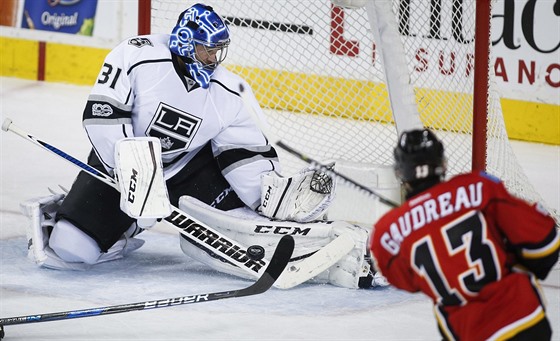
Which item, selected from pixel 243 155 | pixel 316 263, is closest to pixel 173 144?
pixel 243 155

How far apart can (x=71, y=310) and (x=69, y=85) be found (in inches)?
155

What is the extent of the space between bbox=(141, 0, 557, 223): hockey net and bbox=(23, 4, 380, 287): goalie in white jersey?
1.81 feet

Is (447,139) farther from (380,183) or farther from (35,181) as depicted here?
(35,181)

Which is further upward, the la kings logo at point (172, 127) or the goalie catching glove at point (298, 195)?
the la kings logo at point (172, 127)

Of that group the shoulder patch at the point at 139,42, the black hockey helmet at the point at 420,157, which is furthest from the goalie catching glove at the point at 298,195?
the black hockey helmet at the point at 420,157

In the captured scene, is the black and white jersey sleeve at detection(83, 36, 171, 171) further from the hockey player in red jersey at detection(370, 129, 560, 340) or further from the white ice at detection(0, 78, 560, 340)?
the hockey player in red jersey at detection(370, 129, 560, 340)

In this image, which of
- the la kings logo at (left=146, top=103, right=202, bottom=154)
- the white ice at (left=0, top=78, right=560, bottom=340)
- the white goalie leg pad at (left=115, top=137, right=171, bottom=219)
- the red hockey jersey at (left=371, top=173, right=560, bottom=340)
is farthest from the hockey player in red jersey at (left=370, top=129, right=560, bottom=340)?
the la kings logo at (left=146, top=103, right=202, bottom=154)

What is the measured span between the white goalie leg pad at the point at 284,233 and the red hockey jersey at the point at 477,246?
153cm

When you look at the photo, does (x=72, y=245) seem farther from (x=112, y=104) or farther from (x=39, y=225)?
(x=112, y=104)

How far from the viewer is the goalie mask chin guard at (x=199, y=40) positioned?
3.65 meters

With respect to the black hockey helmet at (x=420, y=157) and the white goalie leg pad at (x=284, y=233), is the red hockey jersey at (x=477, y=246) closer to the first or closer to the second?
the black hockey helmet at (x=420, y=157)

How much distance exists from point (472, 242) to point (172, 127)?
182cm

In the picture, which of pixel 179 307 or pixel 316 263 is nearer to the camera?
pixel 179 307

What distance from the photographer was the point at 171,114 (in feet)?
12.3
